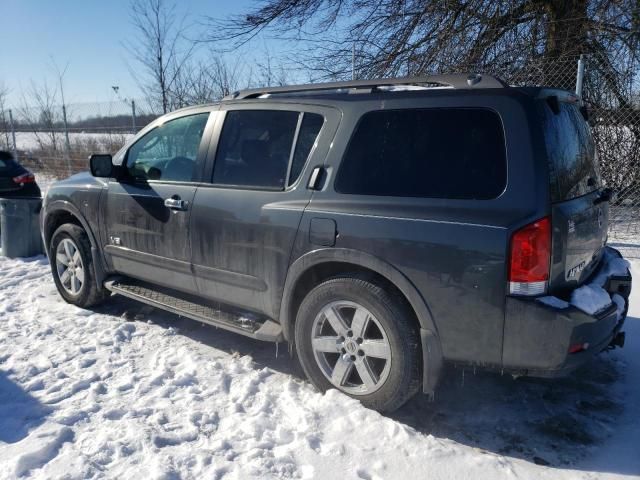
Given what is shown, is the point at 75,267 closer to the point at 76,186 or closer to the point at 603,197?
the point at 76,186

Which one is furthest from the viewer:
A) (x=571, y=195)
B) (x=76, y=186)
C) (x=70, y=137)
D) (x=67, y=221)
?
(x=70, y=137)

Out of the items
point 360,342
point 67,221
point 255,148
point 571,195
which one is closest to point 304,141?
point 255,148

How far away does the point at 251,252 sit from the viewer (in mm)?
3449

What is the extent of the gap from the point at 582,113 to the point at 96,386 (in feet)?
12.1

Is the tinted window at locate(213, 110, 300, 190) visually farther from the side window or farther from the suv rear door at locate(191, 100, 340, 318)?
the side window

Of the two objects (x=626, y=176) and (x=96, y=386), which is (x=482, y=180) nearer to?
(x=96, y=386)

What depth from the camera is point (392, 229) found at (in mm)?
2805

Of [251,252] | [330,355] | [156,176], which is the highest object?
[156,176]

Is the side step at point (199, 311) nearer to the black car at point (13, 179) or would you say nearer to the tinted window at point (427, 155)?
the tinted window at point (427, 155)

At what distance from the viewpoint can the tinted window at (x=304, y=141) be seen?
3.28 meters

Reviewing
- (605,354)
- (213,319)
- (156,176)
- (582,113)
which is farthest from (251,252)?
(605,354)

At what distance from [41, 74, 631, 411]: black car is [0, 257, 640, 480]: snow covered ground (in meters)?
0.32

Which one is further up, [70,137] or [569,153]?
[70,137]

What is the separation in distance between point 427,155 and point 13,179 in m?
7.77
